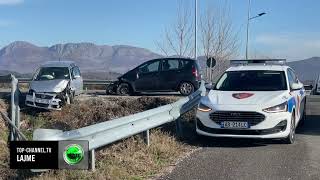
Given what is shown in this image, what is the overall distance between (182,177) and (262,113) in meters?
3.15

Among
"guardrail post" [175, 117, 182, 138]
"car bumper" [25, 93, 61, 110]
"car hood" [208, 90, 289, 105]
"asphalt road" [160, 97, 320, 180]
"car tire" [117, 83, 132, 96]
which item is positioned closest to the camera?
"asphalt road" [160, 97, 320, 180]

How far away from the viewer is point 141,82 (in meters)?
23.3

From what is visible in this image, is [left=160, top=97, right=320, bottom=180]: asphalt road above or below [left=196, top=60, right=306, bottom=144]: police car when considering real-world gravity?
below

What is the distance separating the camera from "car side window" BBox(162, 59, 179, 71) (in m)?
23.1

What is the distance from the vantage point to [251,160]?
9406 millimetres

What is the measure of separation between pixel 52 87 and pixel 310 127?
854 cm

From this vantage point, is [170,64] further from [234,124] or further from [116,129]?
[116,129]

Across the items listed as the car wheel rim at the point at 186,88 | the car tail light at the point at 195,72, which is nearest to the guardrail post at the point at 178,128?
the car wheel rim at the point at 186,88

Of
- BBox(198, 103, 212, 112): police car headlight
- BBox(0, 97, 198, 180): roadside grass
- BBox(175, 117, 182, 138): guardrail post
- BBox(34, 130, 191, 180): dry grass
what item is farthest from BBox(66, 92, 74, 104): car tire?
BBox(198, 103, 212, 112): police car headlight

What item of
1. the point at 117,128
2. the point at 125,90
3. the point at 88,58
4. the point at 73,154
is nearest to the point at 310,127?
the point at 117,128

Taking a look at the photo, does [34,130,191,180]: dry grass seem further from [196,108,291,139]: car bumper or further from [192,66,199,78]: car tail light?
[192,66,199,78]: car tail light

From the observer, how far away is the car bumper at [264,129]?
10656mm

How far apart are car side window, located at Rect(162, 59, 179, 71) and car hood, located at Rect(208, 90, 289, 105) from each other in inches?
446

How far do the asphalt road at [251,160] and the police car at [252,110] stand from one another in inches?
12.3
